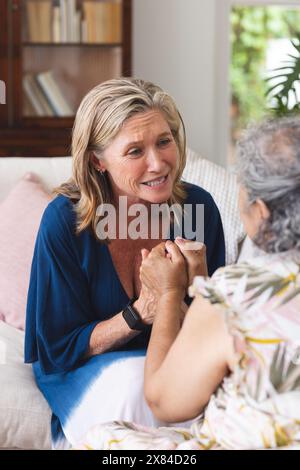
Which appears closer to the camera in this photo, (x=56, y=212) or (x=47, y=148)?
(x=56, y=212)

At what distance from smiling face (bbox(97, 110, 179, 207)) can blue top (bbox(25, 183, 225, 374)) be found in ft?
0.48

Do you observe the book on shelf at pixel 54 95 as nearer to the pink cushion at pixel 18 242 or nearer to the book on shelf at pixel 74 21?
the book on shelf at pixel 74 21

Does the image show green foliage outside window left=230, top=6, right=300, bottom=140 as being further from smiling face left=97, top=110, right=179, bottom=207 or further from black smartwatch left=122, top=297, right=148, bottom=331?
black smartwatch left=122, top=297, right=148, bottom=331

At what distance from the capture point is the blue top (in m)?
1.95

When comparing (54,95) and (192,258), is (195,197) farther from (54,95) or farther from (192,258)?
(54,95)

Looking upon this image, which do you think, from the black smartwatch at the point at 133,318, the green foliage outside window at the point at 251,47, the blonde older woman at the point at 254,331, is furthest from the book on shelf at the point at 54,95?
the green foliage outside window at the point at 251,47

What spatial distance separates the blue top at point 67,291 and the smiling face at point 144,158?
15 cm

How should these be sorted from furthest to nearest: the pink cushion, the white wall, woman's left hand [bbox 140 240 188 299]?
the white wall → the pink cushion → woman's left hand [bbox 140 240 188 299]

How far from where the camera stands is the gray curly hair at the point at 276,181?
4.54 ft

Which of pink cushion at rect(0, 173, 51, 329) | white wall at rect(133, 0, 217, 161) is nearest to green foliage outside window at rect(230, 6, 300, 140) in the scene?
white wall at rect(133, 0, 217, 161)

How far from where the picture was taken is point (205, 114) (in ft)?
15.7
